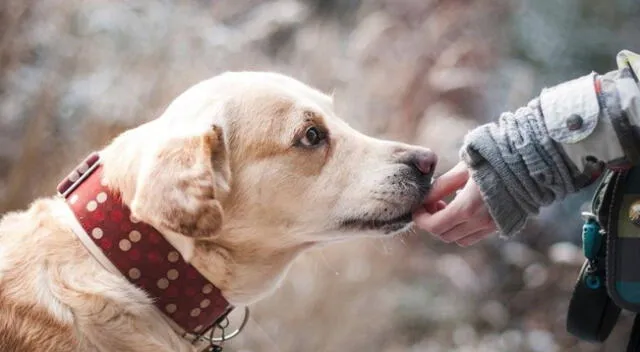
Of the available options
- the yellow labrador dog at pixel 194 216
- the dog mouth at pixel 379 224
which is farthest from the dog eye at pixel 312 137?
the dog mouth at pixel 379 224

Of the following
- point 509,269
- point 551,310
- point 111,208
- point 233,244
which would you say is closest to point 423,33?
point 509,269

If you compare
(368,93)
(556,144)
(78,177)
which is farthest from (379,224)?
(368,93)

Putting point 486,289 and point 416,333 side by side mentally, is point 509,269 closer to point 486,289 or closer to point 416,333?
point 486,289

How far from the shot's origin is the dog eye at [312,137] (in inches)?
51.3

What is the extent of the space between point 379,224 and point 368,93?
0.77m

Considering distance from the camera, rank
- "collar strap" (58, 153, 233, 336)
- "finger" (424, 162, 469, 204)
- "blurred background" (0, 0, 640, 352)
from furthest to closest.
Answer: "blurred background" (0, 0, 640, 352) < "finger" (424, 162, 469, 204) < "collar strap" (58, 153, 233, 336)

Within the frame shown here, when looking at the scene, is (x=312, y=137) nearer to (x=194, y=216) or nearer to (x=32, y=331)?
(x=194, y=216)

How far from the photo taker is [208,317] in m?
1.25

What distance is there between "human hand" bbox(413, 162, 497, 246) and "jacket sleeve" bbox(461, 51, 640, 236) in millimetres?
47

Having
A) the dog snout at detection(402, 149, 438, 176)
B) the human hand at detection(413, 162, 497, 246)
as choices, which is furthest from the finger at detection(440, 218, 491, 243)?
the dog snout at detection(402, 149, 438, 176)

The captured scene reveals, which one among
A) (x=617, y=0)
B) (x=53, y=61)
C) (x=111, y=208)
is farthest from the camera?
(x=53, y=61)

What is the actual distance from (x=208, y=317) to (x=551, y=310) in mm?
1030

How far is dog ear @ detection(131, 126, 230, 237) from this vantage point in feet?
3.57

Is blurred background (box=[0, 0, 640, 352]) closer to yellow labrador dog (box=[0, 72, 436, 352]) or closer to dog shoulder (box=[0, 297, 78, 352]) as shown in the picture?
yellow labrador dog (box=[0, 72, 436, 352])
